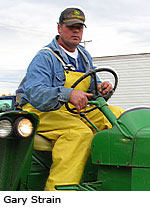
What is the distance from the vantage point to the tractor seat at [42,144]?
3.27 m

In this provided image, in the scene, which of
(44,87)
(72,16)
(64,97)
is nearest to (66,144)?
(64,97)

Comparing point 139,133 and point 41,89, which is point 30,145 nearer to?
point 41,89

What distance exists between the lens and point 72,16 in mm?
3650

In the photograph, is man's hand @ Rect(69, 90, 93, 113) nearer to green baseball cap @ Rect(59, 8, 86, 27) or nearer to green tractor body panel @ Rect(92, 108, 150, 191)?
green tractor body panel @ Rect(92, 108, 150, 191)

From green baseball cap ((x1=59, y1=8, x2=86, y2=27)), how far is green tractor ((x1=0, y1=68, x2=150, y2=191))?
742 mm

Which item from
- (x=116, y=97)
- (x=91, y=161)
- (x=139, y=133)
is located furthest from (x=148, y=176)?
(x=116, y=97)

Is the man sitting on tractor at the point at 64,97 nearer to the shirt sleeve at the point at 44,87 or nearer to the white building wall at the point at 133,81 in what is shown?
the shirt sleeve at the point at 44,87

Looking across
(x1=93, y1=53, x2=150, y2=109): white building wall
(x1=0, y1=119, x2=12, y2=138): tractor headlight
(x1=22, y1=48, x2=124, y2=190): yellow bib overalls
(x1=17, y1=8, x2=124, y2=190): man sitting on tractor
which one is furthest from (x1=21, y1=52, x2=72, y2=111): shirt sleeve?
(x1=93, y1=53, x2=150, y2=109): white building wall

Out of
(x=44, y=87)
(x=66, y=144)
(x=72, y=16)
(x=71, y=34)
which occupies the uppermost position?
(x=72, y=16)

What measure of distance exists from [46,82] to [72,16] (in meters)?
0.79

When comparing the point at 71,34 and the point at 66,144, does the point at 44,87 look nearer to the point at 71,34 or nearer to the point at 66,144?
the point at 66,144

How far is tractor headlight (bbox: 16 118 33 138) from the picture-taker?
286 centimetres

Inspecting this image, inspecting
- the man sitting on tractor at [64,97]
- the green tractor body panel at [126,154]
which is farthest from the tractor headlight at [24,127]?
the green tractor body panel at [126,154]
